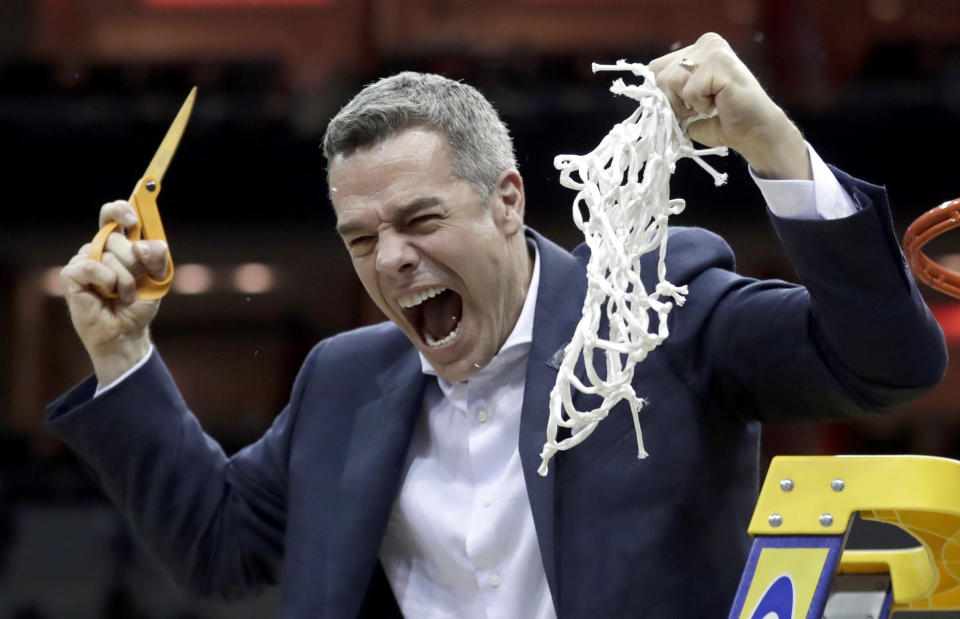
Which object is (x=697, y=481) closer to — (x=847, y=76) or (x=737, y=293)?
(x=737, y=293)

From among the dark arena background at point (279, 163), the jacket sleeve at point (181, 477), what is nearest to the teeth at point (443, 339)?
the jacket sleeve at point (181, 477)

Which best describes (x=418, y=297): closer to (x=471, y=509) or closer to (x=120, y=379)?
(x=471, y=509)

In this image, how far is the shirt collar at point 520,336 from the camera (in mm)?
1559

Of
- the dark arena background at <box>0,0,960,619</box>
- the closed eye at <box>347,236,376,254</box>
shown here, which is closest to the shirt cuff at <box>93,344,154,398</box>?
the closed eye at <box>347,236,376,254</box>

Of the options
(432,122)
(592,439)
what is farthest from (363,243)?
(592,439)

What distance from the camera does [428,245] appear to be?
150 centimetres

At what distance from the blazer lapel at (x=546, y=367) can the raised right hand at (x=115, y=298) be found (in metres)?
0.50

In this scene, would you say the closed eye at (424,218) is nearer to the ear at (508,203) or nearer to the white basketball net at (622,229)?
the ear at (508,203)

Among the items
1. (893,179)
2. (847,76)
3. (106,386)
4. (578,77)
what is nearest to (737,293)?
(106,386)

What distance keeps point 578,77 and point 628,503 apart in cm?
402

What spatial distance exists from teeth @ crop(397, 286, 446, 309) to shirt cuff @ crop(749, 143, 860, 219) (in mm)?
451

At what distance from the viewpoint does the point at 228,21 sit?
720 cm

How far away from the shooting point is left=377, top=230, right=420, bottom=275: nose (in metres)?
1.49

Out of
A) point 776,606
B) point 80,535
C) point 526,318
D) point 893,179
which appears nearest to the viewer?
point 776,606
